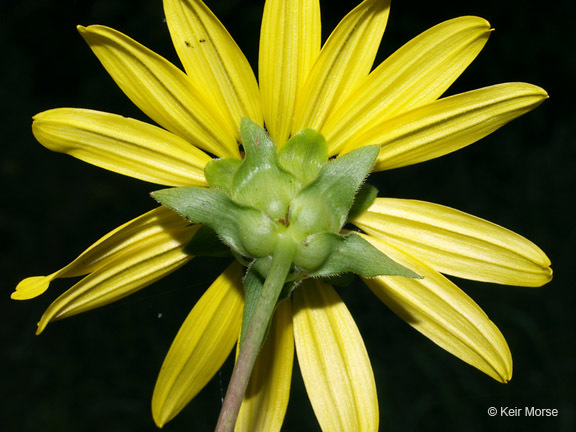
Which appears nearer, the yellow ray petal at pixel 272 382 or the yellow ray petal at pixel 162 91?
the yellow ray petal at pixel 162 91

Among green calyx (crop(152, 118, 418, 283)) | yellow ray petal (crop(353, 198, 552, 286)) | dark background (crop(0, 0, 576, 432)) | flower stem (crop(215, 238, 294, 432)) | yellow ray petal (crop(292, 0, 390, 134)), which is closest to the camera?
flower stem (crop(215, 238, 294, 432))

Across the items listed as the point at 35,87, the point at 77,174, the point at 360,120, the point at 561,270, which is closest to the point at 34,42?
the point at 35,87

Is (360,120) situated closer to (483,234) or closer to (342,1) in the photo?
(483,234)

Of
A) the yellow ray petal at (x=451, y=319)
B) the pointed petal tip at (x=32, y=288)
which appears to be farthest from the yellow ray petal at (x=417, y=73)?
the pointed petal tip at (x=32, y=288)

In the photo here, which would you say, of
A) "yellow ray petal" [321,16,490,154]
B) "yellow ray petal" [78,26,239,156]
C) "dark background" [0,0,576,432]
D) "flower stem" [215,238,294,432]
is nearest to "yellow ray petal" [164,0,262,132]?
"yellow ray petal" [78,26,239,156]

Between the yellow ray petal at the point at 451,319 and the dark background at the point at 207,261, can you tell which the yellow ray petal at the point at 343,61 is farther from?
the dark background at the point at 207,261

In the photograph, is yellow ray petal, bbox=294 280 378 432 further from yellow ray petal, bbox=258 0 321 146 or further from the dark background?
the dark background
